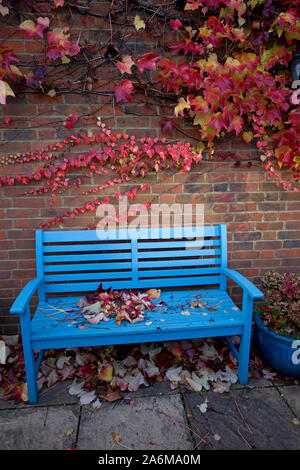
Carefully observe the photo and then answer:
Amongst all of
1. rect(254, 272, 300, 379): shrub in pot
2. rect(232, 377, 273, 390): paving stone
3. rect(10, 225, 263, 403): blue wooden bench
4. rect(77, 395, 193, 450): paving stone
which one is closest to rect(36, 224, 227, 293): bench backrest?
rect(10, 225, 263, 403): blue wooden bench

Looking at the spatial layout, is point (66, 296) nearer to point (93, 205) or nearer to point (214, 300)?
point (93, 205)

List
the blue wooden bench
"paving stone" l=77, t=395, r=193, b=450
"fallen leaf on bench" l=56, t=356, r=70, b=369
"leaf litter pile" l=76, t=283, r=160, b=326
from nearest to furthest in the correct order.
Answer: "paving stone" l=77, t=395, r=193, b=450
the blue wooden bench
"leaf litter pile" l=76, t=283, r=160, b=326
"fallen leaf on bench" l=56, t=356, r=70, b=369

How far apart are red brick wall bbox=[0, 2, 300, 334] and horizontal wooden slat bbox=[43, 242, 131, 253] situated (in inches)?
8.5

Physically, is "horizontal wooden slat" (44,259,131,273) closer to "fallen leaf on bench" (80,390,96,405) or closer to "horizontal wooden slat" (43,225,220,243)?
"horizontal wooden slat" (43,225,220,243)

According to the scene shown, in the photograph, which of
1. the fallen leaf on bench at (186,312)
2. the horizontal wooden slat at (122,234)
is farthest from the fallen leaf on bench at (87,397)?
the horizontal wooden slat at (122,234)

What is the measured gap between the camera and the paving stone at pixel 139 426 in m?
1.63

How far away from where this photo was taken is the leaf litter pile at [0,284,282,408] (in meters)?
2.00

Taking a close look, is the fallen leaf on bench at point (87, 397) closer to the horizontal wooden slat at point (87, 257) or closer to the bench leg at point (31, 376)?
the bench leg at point (31, 376)

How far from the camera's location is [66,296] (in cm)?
250

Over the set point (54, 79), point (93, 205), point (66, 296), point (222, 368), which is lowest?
point (222, 368)

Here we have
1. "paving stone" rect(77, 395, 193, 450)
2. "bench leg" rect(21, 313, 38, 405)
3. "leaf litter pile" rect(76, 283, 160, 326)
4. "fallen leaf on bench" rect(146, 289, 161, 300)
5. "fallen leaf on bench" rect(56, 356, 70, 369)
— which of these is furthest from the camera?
"fallen leaf on bench" rect(146, 289, 161, 300)

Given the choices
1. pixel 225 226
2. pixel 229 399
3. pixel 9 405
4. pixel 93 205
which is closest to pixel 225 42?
A: pixel 225 226
